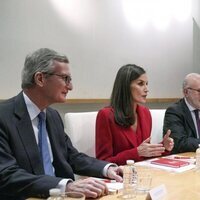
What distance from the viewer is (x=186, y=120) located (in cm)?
276

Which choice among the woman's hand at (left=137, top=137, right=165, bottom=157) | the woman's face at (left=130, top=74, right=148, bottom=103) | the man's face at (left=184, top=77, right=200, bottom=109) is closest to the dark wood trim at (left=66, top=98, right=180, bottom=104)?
the woman's face at (left=130, top=74, right=148, bottom=103)

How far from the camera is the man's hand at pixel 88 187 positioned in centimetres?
125

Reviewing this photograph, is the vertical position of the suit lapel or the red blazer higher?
the suit lapel

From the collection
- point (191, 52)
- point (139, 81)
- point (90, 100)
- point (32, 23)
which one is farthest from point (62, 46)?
point (191, 52)

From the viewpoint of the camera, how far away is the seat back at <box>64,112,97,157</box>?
229 centimetres

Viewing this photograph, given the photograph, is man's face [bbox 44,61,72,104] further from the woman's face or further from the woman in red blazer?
the woman's face

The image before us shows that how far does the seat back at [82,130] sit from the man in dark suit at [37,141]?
38 cm

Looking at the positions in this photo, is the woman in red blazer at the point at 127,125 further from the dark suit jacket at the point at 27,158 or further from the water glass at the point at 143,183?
the water glass at the point at 143,183

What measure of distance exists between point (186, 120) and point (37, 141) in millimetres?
1550

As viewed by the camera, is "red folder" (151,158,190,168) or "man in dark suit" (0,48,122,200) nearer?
"man in dark suit" (0,48,122,200)

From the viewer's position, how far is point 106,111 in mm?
2395

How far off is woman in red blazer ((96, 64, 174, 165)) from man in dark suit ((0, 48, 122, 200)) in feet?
1.44

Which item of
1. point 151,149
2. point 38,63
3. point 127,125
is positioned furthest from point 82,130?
point 38,63

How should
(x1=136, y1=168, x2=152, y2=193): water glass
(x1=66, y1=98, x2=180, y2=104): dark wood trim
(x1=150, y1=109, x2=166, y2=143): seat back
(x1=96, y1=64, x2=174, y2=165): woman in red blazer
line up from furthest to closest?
(x1=66, y1=98, x2=180, y2=104): dark wood trim < (x1=150, y1=109, x2=166, y2=143): seat back < (x1=96, y1=64, x2=174, y2=165): woman in red blazer < (x1=136, y1=168, x2=152, y2=193): water glass
